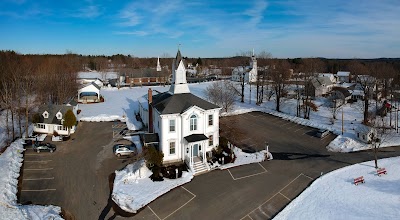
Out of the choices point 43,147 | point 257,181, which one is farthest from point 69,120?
point 257,181

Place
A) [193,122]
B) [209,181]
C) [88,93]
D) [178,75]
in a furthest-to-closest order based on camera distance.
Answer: [88,93], [178,75], [193,122], [209,181]

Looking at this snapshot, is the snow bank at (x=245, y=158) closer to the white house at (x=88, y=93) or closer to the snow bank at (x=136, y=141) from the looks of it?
the snow bank at (x=136, y=141)

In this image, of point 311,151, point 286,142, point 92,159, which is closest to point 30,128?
point 92,159

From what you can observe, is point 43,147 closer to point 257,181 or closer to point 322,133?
point 257,181

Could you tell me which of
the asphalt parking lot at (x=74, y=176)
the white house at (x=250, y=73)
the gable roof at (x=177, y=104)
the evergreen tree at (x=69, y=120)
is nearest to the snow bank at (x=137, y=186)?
the asphalt parking lot at (x=74, y=176)

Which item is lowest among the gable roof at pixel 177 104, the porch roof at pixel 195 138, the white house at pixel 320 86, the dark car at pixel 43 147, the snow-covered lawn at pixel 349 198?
the snow-covered lawn at pixel 349 198
